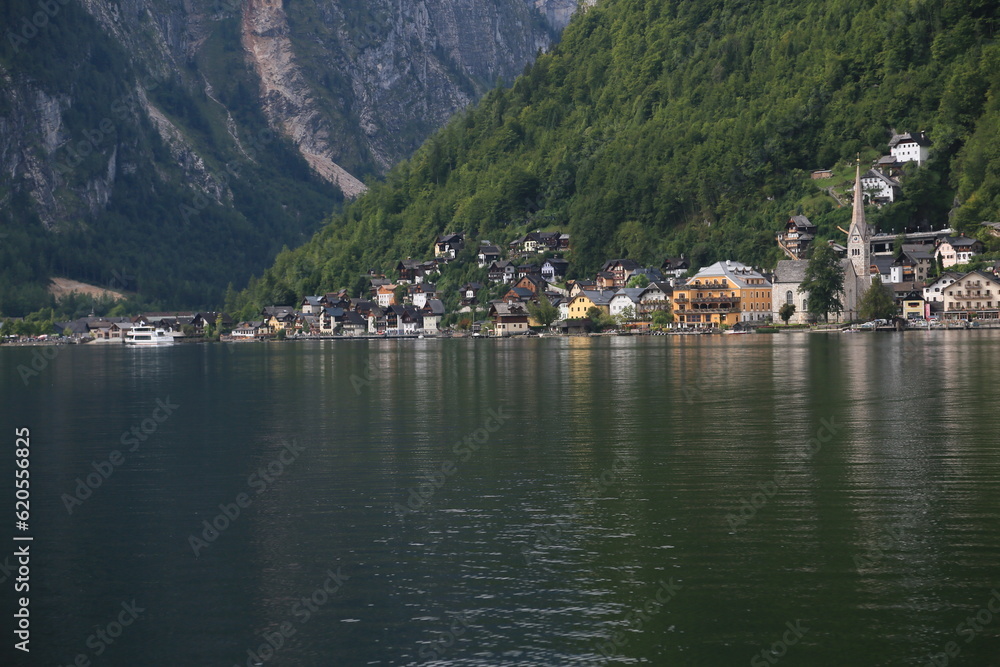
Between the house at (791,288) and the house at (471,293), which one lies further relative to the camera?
→ the house at (471,293)

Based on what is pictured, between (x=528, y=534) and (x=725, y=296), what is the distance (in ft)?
459

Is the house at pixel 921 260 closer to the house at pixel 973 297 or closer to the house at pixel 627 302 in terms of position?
the house at pixel 973 297

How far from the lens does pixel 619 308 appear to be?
170 m

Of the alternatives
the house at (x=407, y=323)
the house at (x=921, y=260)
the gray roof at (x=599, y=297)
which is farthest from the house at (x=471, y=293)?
the house at (x=921, y=260)

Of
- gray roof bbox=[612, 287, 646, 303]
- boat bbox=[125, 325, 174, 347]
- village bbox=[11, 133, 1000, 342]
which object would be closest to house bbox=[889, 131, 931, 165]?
village bbox=[11, 133, 1000, 342]

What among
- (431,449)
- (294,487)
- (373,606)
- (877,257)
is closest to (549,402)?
(431,449)

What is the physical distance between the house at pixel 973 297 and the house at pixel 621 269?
5572 cm

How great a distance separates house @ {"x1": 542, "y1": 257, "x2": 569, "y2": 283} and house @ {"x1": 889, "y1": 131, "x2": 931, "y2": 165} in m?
59.2

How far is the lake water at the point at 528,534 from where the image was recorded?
693 inches

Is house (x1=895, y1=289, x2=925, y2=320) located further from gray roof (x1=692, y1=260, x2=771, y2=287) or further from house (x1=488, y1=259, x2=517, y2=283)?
house (x1=488, y1=259, x2=517, y2=283)

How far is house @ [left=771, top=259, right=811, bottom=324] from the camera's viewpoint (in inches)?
6029

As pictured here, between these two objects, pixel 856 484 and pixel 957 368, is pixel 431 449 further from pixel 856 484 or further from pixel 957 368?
pixel 957 368

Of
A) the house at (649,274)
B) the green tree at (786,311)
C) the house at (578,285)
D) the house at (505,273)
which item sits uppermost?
the house at (505,273)

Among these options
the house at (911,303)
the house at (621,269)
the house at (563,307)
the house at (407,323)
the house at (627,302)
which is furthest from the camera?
the house at (407,323)
